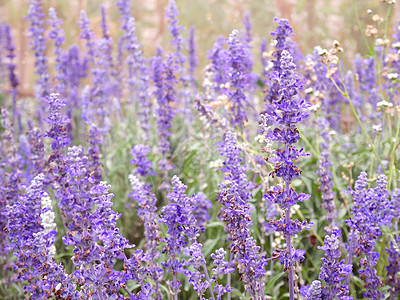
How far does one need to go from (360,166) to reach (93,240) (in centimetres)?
376

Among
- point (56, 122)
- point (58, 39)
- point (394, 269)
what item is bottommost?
point (394, 269)

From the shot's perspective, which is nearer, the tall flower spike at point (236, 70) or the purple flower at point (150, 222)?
the purple flower at point (150, 222)

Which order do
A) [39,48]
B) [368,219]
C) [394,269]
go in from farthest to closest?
[39,48] < [394,269] < [368,219]

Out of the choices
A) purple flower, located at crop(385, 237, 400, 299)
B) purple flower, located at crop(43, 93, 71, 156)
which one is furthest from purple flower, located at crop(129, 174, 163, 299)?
purple flower, located at crop(385, 237, 400, 299)

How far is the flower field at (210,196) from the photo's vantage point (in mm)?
2531

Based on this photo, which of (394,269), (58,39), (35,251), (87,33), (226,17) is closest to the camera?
(35,251)

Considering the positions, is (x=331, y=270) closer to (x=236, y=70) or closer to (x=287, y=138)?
(x=287, y=138)

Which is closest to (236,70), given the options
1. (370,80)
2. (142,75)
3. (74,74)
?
(142,75)

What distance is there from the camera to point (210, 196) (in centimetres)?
495

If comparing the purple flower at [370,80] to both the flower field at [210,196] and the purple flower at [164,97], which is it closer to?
the flower field at [210,196]

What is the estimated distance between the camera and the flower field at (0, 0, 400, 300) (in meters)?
2.53

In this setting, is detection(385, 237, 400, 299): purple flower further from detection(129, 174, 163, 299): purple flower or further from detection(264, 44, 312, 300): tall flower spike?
detection(129, 174, 163, 299): purple flower

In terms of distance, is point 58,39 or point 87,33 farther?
point 87,33

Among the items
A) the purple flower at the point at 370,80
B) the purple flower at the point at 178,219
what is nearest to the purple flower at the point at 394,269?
the purple flower at the point at 178,219
